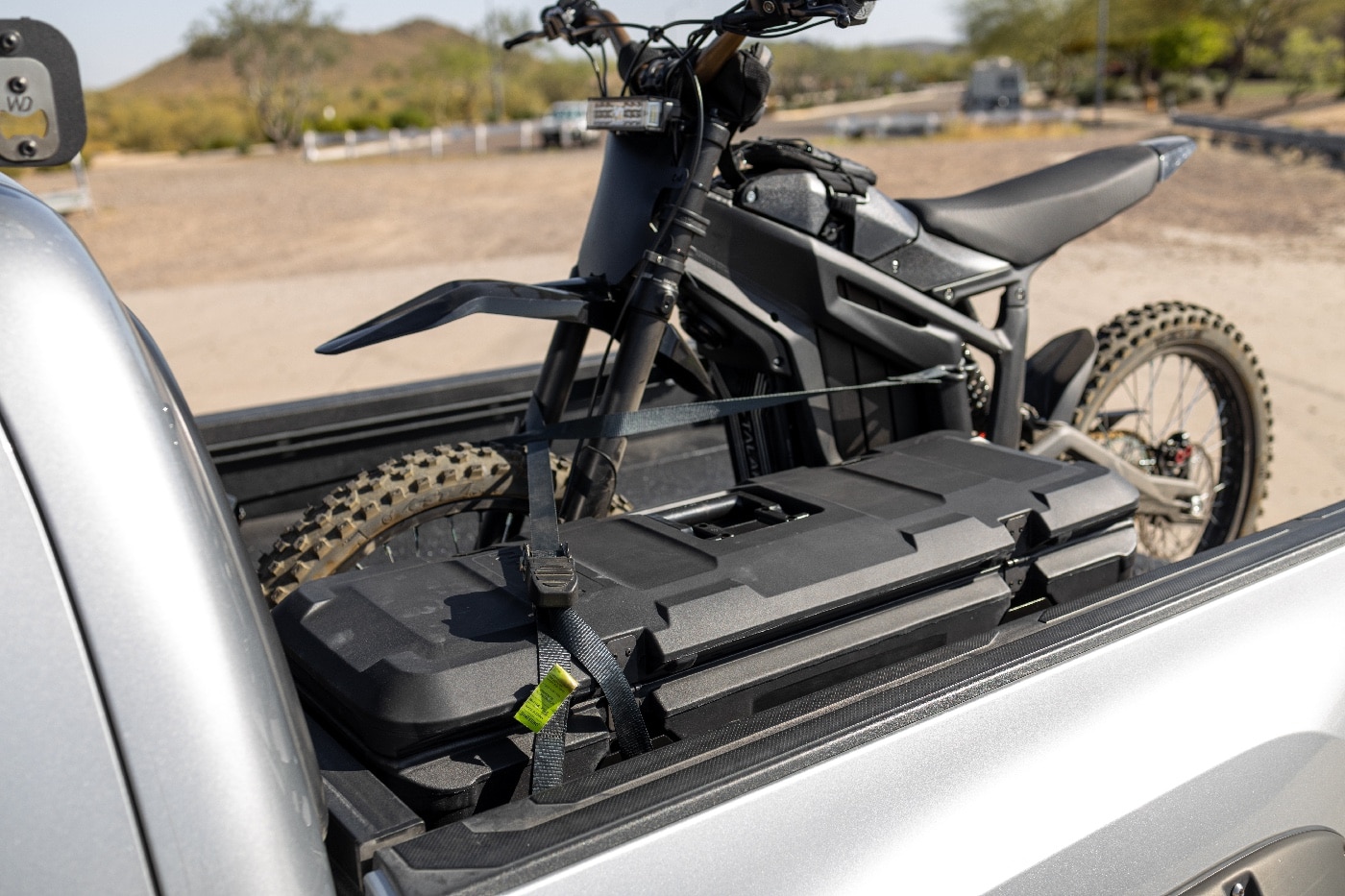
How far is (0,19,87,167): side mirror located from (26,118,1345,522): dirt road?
13.5 ft

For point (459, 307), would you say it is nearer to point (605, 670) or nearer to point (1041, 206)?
point (605, 670)

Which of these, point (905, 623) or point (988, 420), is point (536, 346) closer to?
point (988, 420)

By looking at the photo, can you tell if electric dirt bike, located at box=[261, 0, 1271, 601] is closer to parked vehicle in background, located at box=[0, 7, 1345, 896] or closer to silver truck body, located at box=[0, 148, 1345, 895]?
parked vehicle in background, located at box=[0, 7, 1345, 896]

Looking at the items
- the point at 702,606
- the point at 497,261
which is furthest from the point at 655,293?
A: the point at 497,261

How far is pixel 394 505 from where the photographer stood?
83.8 inches

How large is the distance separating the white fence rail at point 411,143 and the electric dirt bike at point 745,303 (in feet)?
80.8

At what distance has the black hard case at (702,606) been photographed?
130 cm

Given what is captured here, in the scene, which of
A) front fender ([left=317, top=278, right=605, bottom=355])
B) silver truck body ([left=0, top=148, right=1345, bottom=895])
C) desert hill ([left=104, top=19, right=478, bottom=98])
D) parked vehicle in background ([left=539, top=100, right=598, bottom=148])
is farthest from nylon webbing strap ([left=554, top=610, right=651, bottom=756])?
desert hill ([left=104, top=19, right=478, bottom=98])

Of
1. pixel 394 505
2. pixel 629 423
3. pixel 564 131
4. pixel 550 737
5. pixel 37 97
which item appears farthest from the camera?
pixel 564 131

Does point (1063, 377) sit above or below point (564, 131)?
below

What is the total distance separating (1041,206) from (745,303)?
80 centimetres

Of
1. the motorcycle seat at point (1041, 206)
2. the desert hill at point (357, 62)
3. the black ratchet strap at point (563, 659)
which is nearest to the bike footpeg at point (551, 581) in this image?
the black ratchet strap at point (563, 659)

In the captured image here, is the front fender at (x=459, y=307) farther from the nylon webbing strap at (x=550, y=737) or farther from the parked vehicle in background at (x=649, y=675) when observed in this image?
the nylon webbing strap at (x=550, y=737)

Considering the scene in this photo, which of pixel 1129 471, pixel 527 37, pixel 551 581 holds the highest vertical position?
pixel 527 37
